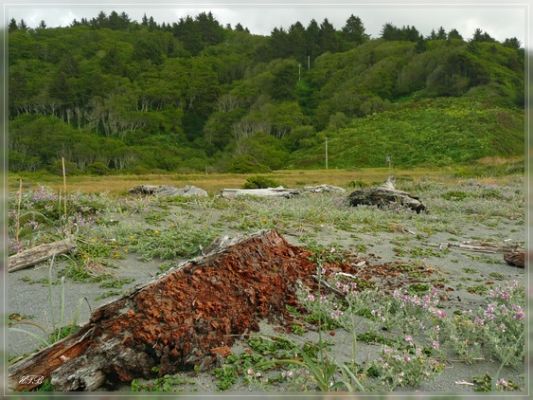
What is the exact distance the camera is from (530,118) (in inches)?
79.7

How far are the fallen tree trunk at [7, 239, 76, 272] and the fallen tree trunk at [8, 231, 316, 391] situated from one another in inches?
117

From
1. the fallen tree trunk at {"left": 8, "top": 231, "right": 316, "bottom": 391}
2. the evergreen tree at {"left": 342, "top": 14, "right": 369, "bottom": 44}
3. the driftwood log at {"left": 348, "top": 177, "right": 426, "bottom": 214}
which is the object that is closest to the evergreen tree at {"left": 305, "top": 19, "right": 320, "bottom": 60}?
the evergreen tree at {"left": 342, "top": 14, "right": 369, "bottom": 44}

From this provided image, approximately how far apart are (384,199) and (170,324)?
1221 cm

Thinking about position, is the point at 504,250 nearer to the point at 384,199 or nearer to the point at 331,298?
the point at 331,298

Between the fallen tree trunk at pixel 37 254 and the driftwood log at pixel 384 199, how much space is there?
10025mm

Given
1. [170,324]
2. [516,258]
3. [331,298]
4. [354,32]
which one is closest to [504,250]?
[516,258]

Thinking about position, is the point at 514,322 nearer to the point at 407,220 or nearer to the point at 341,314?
the point at 341,314

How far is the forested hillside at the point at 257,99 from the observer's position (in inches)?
2493

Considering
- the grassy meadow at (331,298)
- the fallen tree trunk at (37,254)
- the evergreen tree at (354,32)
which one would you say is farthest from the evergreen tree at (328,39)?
the fallen tree trunk at (37,254)

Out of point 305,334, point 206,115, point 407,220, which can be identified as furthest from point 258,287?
point 206,115

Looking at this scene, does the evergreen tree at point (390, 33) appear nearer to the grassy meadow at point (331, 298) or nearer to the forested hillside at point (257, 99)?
the forested hillside at point (257, 99)

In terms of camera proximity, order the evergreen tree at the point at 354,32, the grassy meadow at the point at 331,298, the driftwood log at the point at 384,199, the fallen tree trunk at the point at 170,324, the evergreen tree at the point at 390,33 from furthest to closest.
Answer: the evergreen tree at the point at 354,32
the evergreen tree at the point at 390,33
the driftwood log at the point at 384,199
the grassy meadow at the point at 331,298
the fallen tree trunk at the point at 170,324

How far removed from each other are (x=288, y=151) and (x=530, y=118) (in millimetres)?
81621

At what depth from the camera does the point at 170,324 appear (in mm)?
3955
